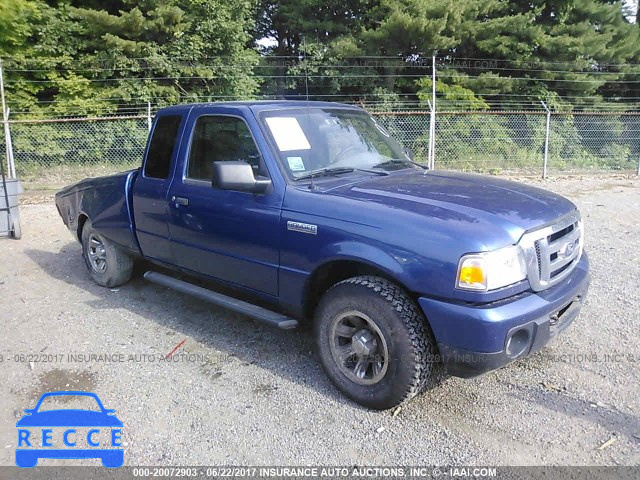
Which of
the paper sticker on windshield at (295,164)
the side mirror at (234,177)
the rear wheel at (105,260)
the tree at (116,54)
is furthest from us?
the tree at (116,54)

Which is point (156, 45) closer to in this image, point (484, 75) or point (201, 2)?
point (201, 2)

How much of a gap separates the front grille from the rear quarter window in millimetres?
3055

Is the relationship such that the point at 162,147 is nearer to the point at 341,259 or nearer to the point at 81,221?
the point at 81,221

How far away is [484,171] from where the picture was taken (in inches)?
570

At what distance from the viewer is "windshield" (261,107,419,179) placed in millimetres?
3811

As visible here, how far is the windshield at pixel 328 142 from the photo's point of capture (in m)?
3.81

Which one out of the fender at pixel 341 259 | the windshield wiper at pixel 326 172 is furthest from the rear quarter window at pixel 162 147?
the fender at pixel 341 259

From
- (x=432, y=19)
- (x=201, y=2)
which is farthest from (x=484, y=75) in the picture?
(x=201, y=2)

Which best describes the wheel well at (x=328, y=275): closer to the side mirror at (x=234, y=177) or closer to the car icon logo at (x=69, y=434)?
the side mirror at (x=234, y=177)

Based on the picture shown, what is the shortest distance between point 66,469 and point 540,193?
11.5ft

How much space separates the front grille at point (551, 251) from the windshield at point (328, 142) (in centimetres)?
141

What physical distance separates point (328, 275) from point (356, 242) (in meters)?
0.46

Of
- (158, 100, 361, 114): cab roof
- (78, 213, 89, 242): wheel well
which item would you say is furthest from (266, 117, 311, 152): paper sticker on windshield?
(78, 213, 89, 242): wheel well

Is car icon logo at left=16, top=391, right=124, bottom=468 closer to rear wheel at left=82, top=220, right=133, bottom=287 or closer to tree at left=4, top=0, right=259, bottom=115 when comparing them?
rear wheel at left=82, top=220, right=133, bottom=287
